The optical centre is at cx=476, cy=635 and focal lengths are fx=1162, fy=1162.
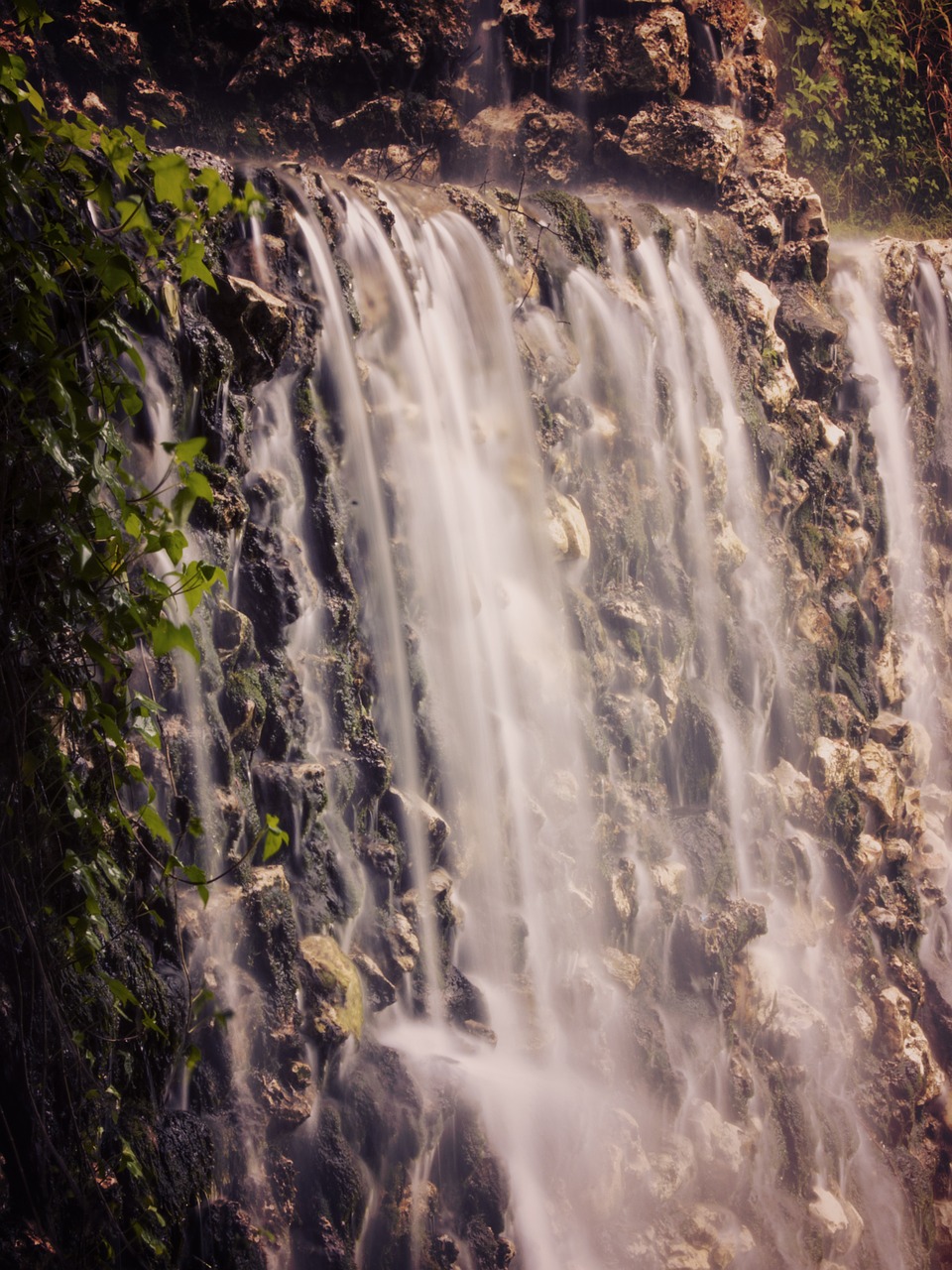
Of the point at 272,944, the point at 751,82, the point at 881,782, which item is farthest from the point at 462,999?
the point at 751,82

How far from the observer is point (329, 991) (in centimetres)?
495

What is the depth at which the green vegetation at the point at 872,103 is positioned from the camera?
12391 mm

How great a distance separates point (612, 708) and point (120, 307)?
169 inches

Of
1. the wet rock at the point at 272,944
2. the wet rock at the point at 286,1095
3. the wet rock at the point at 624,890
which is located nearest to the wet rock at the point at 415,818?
the wet rock at the point at 272,944

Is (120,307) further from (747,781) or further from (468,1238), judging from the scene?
(747,781)

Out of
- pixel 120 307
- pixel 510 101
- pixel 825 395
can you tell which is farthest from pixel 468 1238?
pixel 510 101

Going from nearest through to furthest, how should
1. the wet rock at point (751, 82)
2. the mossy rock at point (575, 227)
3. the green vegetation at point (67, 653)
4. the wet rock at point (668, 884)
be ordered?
1. the green vegetation at point (67, 653)
2. the wet rock at point (668, 884)
3. the mossy rock at point (575, 227)
4. the wet rock at point (751, 82)

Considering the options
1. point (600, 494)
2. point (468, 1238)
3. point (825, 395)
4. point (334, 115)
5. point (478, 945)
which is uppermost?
point (334, 115)

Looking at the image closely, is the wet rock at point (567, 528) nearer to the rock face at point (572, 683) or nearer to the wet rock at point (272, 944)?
the rock face at point (572, 683)

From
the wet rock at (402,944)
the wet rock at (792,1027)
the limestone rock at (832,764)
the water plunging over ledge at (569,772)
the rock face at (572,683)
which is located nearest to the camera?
the rock face at (572,683)

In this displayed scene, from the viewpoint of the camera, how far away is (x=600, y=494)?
7.75 m

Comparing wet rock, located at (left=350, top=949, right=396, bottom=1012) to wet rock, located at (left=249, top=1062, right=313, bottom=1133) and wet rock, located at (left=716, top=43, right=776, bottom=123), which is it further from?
wet rock, located at (left=716, top=43, right=776, bottom=123)

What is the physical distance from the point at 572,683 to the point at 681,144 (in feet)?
16.5

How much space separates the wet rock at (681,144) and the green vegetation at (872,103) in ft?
11.2
